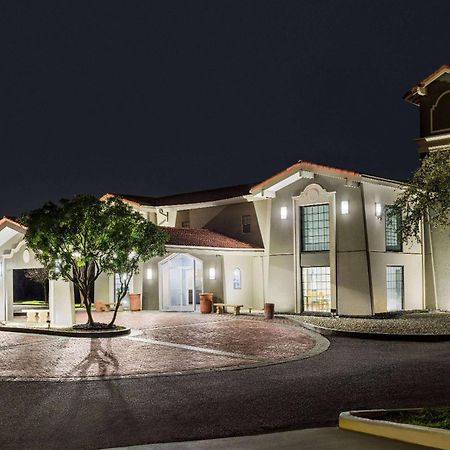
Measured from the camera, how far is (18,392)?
11.4m

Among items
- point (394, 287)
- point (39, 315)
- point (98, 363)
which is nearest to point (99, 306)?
point (39, 315)

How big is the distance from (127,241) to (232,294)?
9.29 m

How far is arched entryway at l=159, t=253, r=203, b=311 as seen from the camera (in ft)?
99.9

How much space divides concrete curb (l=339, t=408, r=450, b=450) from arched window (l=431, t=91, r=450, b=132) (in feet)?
70.4

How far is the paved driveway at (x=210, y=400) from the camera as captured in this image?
8350mm

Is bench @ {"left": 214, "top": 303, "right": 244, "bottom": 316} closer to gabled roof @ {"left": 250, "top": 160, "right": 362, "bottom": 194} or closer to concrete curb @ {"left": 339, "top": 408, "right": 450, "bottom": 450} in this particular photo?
gabled roof @ {"left": 250, "top": 160, "right": 362, "bottom": 194}

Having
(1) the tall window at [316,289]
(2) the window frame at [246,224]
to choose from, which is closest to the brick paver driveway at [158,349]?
(1) the tall window at [316,289]

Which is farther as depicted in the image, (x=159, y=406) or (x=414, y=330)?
(x=414, y=330)

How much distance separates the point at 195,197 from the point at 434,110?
43.2 feet

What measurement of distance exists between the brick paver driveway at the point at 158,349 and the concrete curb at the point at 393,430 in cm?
563

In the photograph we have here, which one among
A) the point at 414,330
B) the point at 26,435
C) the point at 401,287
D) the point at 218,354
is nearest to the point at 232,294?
the point at 401,287

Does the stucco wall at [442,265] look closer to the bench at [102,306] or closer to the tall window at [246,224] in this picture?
the tall window at [246,224]

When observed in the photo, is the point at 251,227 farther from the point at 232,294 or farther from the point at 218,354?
the point at 218,354

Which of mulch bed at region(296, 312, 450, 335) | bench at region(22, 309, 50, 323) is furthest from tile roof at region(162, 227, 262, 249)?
bench at region(22, 309, 50, 323)
